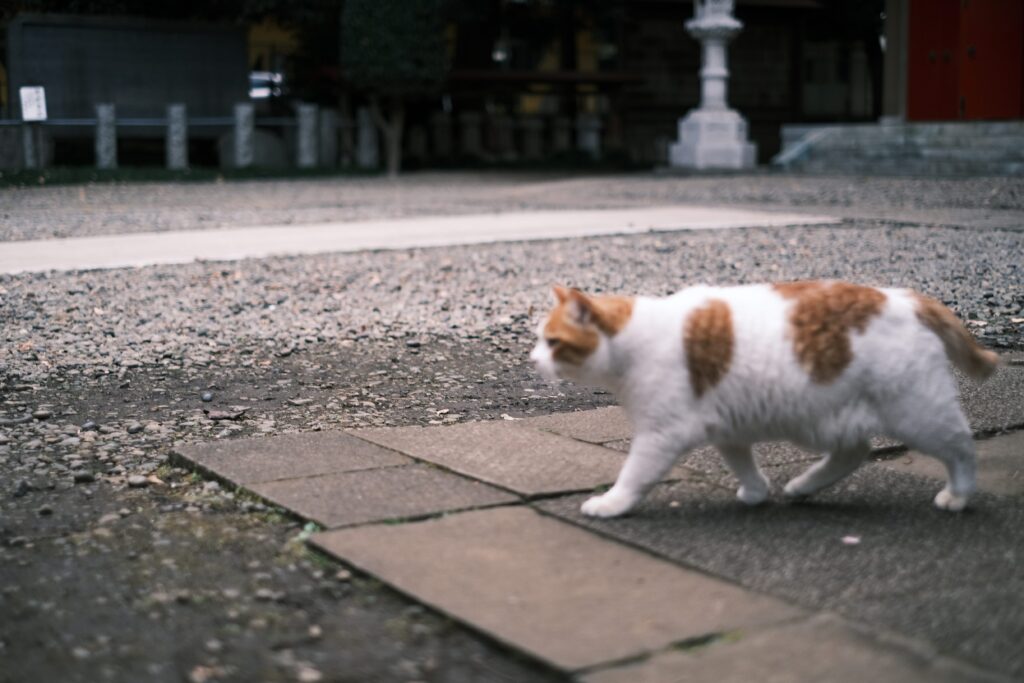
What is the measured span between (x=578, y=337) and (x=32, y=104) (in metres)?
17.1

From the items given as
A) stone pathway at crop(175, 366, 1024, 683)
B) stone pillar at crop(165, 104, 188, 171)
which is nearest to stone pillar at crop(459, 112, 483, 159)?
stone pillar at crop(165, 104, 188, 171)

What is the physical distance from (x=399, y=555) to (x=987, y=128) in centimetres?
1552

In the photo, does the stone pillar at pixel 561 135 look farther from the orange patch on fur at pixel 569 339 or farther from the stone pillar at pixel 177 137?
the orange patch on fur at pixel 569 339

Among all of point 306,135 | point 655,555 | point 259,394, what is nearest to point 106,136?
point 306,135

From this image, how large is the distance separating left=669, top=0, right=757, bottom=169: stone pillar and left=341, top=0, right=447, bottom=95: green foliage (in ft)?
13.8

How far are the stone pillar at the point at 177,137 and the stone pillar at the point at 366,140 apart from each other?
316cm

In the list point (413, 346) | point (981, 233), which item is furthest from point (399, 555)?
point (981, 233)

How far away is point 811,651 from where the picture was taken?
2266mm

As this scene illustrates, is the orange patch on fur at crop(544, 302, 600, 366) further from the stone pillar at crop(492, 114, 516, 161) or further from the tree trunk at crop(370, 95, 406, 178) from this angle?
the stone pillar at crop(492, 114, 516, 161)

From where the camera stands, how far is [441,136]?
23266 mm

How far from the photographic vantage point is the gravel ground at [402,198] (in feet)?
39.4

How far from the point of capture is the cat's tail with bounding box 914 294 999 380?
3.05 m

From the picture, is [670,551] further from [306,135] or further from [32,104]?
[306,135]

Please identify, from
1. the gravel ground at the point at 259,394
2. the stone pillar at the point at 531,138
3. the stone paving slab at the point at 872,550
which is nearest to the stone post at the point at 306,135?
the stone pillar at the point at 531,138
